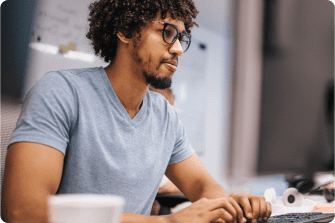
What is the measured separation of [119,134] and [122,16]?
49cm

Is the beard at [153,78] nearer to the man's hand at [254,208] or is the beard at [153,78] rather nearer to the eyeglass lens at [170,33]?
the eyeglass lens at [170,33]

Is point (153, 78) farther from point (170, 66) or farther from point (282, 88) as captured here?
point (282, 88)

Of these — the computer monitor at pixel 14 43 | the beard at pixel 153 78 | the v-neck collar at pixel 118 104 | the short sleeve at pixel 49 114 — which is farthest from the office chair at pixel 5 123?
the computer monitor at pixel 14 43

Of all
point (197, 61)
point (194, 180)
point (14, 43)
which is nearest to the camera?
point (194, 180)

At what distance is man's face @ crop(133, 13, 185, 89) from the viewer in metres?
1.05

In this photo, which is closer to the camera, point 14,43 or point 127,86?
point 127,86

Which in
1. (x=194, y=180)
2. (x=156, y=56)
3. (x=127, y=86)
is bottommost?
(x=194, y=180)

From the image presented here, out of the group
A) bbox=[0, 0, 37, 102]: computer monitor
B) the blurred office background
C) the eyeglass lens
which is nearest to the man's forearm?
the eyeglass lens

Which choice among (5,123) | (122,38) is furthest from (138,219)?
(122,38)

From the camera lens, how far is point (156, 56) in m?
1.05

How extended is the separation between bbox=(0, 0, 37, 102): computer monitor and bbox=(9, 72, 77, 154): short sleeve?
124 centimetres

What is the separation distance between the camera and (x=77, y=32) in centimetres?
241

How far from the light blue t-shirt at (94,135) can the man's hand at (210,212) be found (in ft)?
1.00

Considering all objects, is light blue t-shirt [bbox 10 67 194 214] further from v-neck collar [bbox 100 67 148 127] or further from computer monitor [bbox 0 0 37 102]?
computer monitor [bbox 0 0 37 102]
